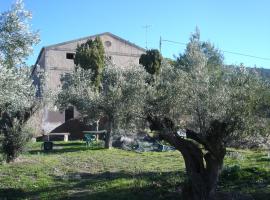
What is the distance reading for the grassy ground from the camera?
14.4 m

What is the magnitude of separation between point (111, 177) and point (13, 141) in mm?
5573

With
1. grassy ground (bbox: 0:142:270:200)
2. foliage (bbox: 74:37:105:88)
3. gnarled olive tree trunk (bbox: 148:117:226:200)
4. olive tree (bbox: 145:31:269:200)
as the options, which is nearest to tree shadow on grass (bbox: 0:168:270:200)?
grassy ground (bbox: 0:142:270:200)

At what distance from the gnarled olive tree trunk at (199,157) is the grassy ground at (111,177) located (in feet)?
4.04

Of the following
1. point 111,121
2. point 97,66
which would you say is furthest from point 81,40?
point 111,121

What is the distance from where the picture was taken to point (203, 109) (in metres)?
11.5

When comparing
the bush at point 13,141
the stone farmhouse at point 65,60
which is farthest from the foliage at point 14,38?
the stone farmhouse at point 65,60

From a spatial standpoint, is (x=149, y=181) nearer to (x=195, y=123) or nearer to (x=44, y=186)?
(x=44, y=186)

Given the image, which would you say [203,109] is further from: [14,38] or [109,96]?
[109,96]

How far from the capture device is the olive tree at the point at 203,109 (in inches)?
445

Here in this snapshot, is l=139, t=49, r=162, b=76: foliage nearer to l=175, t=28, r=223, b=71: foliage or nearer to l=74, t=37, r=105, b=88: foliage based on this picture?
l=74, t=37, r=105, b=88: foliage

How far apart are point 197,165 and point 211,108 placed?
88.0 inches

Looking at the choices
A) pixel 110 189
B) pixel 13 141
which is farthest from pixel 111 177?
pixel 13 141

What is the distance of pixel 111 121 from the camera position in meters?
28.0

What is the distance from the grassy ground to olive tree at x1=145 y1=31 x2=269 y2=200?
1.48m
